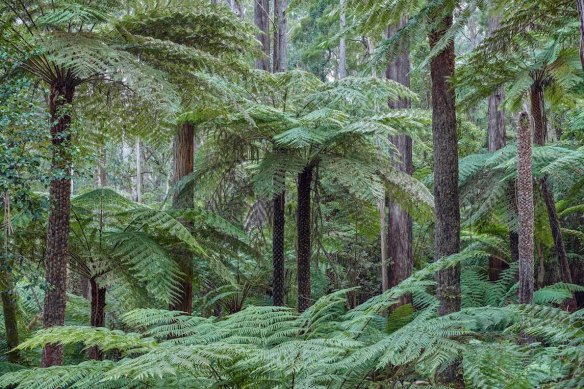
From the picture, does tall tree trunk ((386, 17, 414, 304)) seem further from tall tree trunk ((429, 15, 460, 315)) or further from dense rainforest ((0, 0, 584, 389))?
tall tree trunk ((429, 15, 460, 315))

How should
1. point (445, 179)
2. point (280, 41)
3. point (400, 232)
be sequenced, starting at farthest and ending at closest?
1. point (280, 41)
2. point (400, 232)
3. point (445, 179)

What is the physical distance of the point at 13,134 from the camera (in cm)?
385

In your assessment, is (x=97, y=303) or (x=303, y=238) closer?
(x=97, y=303)

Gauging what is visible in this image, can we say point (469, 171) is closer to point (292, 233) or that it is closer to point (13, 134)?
point (292, 233)

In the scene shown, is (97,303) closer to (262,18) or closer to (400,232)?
(400,232)

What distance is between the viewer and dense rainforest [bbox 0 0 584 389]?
245cm

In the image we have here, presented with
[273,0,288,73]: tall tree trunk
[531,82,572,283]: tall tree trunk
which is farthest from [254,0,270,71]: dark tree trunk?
[531,82,572,283]: tall tree trunk

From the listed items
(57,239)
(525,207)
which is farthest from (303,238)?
(57,239)

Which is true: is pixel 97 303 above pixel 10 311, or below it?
above

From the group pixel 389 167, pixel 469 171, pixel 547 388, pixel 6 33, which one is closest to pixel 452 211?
pixel 389 167

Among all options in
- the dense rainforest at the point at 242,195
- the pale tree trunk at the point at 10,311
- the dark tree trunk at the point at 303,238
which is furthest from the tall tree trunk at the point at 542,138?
the pale tree trunk at the point at 10,311

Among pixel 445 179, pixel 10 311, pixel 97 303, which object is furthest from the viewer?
pixel 10 311

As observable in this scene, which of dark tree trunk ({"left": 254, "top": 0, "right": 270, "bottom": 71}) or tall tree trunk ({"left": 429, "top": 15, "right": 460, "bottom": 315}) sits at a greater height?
dark tree trunk ({"left": 254, "top": 0, "right": 270, "bottom": 71})

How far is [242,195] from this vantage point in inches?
251
